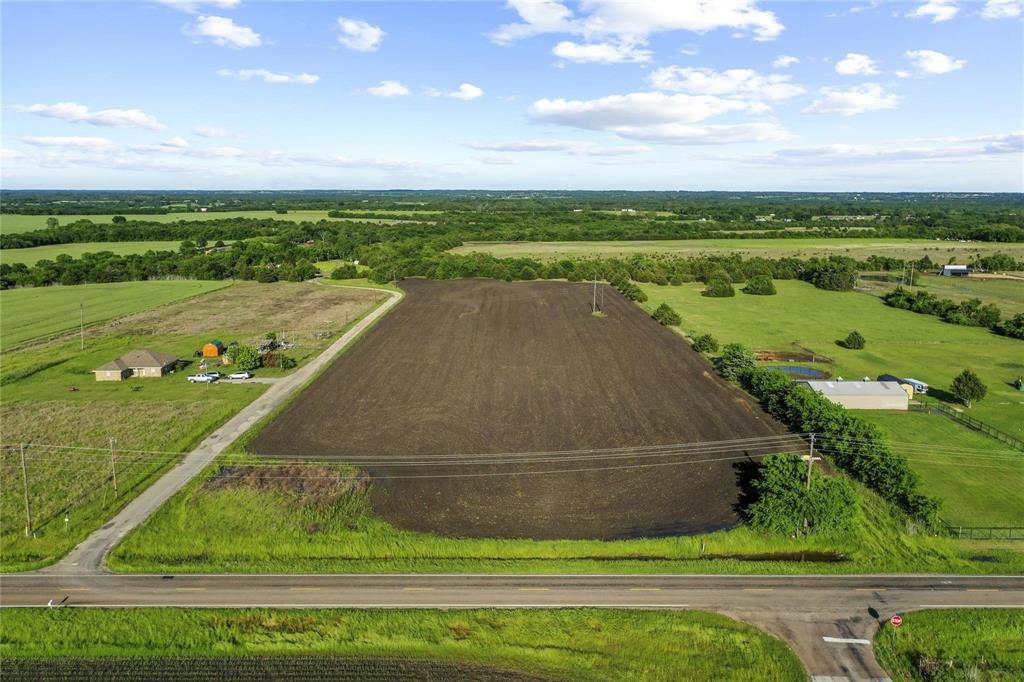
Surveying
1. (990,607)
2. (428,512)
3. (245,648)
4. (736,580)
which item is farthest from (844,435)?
(245,648)

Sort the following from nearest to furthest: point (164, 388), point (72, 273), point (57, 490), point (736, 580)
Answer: point (736, 580) < point (57, 490) < point (164, 388) < point (72, 273)

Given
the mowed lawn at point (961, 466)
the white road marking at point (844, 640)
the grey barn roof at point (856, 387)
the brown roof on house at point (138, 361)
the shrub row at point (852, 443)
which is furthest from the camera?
the brown roof on house at point (138, 361)

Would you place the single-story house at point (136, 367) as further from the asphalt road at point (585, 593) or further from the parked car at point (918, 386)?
the parked car at point (918, 386)

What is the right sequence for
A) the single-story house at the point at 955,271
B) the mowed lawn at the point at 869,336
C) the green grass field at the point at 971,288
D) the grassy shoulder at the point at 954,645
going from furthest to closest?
the single-story house at the point at 955,271 → the green grass field at the point at 971,288 → the mowed lawn at the point at 869,336 → the grassy shoulder at the point at 954,645

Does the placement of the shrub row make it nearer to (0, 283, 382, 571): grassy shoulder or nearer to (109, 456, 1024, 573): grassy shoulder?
(109, 456, 1024, 573): grassy shoulder

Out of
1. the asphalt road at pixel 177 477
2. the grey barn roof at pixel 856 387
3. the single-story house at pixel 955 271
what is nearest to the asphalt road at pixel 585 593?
the asphalt road at pixel 177 477

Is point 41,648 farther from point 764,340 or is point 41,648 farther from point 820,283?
point 820,283
